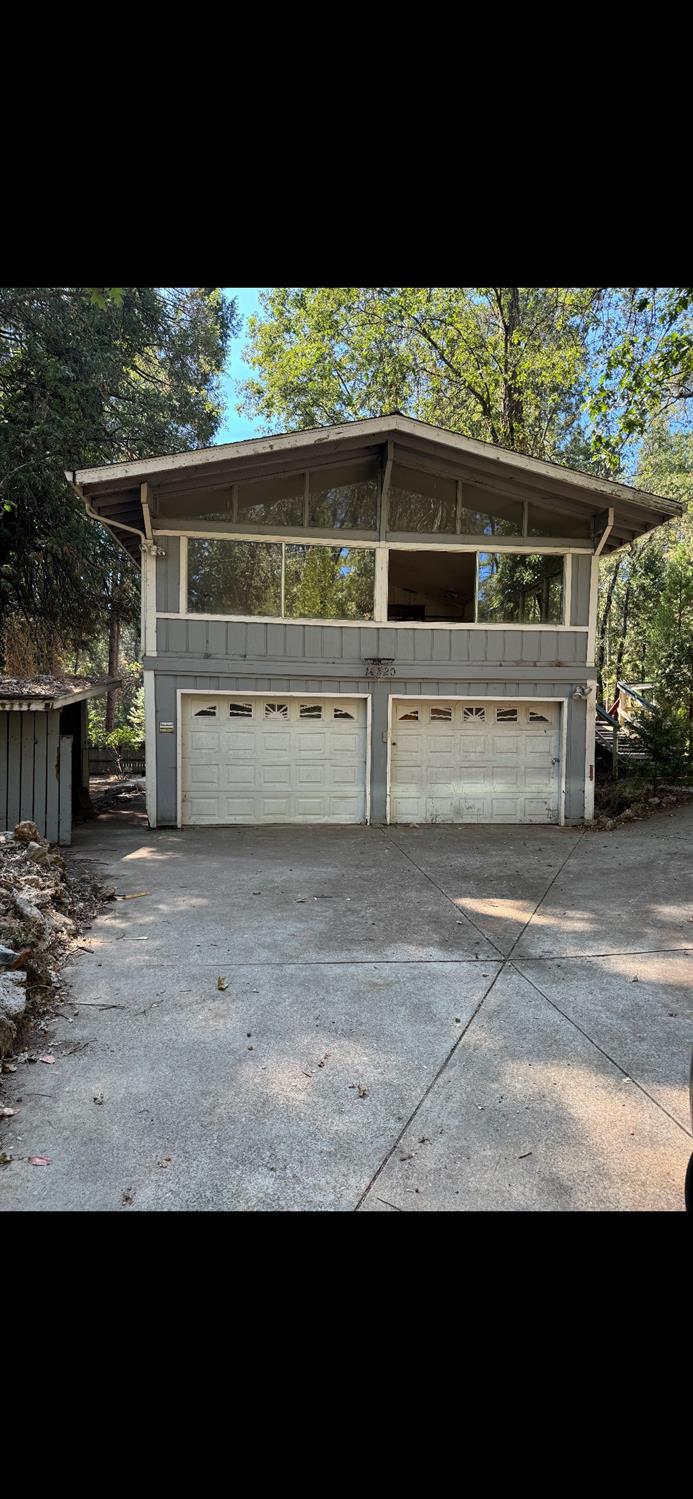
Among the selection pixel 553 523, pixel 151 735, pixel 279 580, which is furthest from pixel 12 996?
pixel 553 523

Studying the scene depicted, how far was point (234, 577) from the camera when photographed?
993 cm

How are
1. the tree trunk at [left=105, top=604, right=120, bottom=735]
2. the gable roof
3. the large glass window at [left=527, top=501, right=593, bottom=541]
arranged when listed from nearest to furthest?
the gable roof → the large glass window at [left=527, top=501, right=593, bottom=541] → the tree trunk at [left=105, top=604, right=120, bottom=735]

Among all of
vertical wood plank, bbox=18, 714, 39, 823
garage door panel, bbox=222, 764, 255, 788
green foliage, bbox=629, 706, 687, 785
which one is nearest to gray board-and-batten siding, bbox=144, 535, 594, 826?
garage door panel, bbox=222, 764, 255, 788

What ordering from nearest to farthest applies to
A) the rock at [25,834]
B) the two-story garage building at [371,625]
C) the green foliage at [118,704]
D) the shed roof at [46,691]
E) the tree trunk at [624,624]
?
the rock at [25,834] → the shed roof at [46,691] → the two-story garage building at [371,625] → the green foliage at [118,704] → the tree trunk at [624,624]

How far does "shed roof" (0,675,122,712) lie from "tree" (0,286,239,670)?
302cm

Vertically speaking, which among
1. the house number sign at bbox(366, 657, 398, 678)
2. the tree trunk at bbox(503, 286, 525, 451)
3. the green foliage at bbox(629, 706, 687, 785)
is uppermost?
the tree trunk at bbox(503, 286, 525, 451)

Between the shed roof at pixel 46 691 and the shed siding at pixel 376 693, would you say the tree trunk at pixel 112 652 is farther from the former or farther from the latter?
the shed siding at pixel 376 693

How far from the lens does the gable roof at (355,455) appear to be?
9.16 metres

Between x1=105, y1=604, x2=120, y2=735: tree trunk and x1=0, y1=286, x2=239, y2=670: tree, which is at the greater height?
x1=0, y1=286, x2=239, y2=670: tree

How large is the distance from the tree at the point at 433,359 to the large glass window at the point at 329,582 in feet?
32.6

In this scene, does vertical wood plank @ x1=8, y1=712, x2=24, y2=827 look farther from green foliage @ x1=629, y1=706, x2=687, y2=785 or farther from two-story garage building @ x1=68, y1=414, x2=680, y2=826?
green foliage @ x1=629, y1=706, x2=687, y2=785

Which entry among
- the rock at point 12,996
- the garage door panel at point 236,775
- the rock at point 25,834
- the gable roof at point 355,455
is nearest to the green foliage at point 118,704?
the garage door panel at point 236,775

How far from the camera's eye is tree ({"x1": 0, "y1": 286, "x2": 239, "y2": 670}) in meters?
12.1
